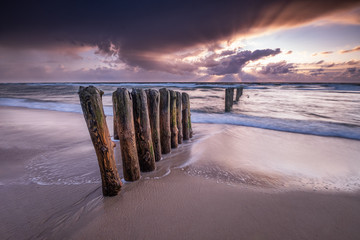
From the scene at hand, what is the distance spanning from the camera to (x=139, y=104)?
9.37 feet

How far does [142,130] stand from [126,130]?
0.41m

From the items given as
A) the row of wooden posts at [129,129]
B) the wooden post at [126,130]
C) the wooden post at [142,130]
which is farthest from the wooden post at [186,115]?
the wooden post at [126,130]

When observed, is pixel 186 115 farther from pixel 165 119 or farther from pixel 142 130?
pixel 142 130

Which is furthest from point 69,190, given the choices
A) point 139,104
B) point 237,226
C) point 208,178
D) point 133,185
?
point 237,226

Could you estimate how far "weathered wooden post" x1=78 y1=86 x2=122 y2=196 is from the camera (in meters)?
2.12

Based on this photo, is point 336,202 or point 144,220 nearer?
point 144,220

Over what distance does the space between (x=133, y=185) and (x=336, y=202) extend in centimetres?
306

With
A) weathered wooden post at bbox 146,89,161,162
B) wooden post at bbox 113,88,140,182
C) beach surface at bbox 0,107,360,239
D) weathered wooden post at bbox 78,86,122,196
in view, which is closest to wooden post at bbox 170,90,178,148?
beach surface at bbox 0,107,360,239

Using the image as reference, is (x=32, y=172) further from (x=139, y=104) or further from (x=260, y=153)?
(x=260, y=153)

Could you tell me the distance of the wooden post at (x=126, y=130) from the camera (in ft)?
8.22

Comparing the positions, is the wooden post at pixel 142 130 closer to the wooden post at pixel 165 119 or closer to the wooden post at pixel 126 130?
the wooden post at pixel 126 130

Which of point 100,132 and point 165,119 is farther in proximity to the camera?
point 165,119

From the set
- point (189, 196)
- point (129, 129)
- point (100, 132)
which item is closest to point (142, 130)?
point (129, 129)

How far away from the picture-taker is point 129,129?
260cm
